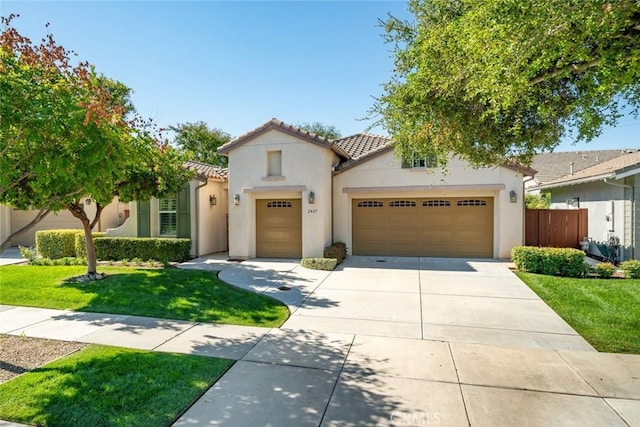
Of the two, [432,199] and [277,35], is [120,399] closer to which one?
[277,35]

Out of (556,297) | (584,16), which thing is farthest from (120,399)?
(556,297)

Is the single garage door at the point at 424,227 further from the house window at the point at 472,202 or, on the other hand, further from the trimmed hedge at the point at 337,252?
the trimmed hedge at the point at 337,252

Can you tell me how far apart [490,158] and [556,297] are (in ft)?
11.9

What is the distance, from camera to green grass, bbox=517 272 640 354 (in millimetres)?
5500

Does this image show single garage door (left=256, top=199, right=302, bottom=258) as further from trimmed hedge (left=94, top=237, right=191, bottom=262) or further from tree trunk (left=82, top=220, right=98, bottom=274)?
tree trunk (left=82, top=220, right=98, bottom=274)

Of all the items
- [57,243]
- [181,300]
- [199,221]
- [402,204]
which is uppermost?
[402,204]

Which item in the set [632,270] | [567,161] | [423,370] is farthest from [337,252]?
[567,161]

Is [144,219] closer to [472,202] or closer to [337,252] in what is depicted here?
[337,252]

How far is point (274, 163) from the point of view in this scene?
13.6 meters

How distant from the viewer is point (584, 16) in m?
3.24

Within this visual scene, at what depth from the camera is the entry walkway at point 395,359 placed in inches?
140

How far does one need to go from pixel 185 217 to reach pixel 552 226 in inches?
583

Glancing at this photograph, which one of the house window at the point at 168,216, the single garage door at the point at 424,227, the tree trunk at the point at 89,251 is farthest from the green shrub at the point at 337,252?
the tree trunk at the point at 89,251

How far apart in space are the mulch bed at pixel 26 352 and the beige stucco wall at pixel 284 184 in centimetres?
837
